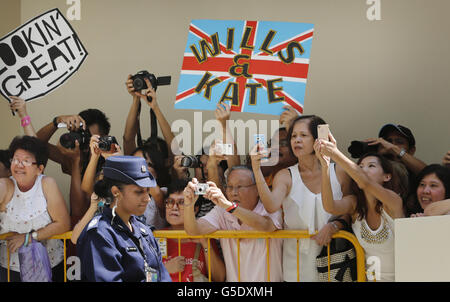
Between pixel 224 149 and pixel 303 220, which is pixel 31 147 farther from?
pixel 303 220

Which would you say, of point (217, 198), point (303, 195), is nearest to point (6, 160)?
point (217, 198)

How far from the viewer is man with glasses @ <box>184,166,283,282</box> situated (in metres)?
4.79

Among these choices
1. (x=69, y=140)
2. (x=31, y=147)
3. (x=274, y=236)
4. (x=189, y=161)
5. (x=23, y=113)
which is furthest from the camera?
(x=23, y=113)

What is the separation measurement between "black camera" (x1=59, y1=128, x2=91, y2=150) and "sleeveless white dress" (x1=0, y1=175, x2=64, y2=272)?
1.64ft

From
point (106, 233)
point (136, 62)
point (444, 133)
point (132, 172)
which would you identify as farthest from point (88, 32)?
point (444, 133)

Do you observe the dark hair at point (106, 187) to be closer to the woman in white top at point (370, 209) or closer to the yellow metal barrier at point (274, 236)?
the yellow metal barrier at point (274, 236)

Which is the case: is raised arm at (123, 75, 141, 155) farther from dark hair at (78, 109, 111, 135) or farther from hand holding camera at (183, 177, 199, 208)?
hand holding camera at (183, 177, 199, 208)

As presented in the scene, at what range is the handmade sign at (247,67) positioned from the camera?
18.6 feet

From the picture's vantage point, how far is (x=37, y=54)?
5961 millimetres

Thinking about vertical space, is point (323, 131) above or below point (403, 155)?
above

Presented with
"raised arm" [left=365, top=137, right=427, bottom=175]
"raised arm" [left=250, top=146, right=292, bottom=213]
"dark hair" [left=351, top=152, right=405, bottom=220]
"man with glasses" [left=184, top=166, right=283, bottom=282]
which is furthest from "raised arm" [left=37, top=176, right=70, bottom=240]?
"raised arm" [left=365, top=137, right=427, bottom=175]

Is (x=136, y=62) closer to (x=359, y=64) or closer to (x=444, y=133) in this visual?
(x=359, y=64)

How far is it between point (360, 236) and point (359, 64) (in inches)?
70.2

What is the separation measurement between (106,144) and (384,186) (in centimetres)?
193
